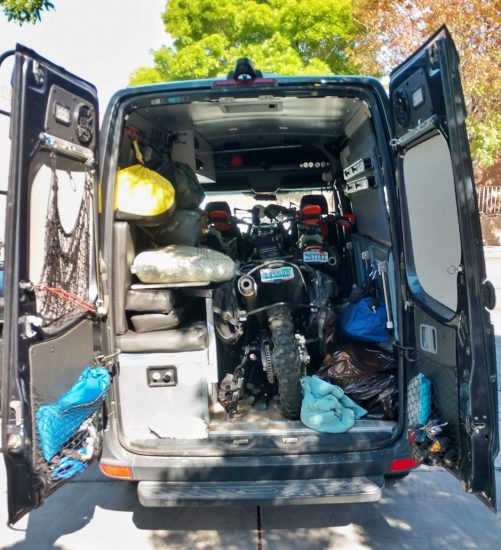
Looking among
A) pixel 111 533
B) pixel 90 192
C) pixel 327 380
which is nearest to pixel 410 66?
pixel 90 192

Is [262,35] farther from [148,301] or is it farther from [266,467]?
[266,467]

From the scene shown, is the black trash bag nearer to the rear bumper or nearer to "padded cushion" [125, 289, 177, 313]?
the rear bumper

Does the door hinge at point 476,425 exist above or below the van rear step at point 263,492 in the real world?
above

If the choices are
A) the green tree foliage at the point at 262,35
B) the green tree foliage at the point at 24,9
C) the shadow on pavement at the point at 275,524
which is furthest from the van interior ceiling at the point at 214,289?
the green tree foliage at the point at 262,35

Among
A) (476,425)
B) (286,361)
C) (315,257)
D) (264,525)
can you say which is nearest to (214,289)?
(286,361)

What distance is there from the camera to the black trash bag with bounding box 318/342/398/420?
3113 mm

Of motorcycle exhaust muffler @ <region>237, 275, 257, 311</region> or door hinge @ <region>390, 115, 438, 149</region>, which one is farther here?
motorcycle exhaust muffler @ <region>237, 275, 257, 311</region>

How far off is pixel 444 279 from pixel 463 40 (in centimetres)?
1212

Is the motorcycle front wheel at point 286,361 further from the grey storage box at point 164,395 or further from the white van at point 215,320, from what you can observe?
the grey storage box at point 164,395

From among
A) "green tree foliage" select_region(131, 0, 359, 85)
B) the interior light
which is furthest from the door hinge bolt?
"green tree foliage" select_region(131, 0, 359, 85)

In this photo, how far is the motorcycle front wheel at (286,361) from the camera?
3078mm

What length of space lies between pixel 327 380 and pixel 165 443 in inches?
46.6

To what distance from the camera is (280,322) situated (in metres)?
3.31

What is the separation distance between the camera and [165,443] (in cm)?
272
